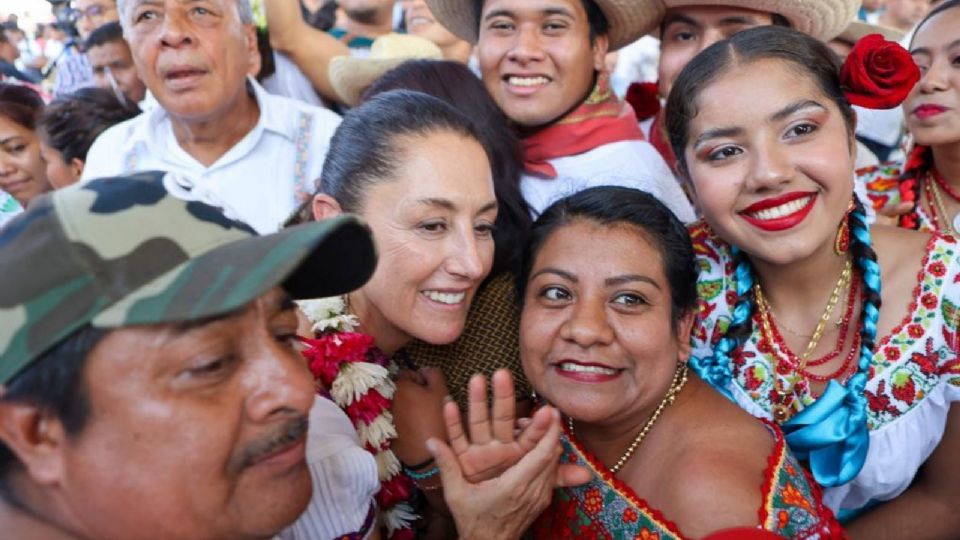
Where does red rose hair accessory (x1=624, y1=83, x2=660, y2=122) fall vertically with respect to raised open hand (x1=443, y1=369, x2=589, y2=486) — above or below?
below

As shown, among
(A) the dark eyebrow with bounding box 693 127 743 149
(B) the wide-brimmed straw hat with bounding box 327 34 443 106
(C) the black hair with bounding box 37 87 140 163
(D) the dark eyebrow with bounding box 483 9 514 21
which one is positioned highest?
(A) the dark eyebrow with bounding box 693 127 743 149

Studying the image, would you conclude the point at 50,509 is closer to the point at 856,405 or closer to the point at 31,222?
the point at 31,222

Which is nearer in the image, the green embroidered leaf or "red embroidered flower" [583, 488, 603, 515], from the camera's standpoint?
"red embroidered flower" [583, 488, 603, 515]

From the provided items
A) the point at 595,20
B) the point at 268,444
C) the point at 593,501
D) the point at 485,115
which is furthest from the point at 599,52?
the point at 268,444

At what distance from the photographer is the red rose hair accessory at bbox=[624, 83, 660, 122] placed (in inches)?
166

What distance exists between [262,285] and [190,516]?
0.36 metres

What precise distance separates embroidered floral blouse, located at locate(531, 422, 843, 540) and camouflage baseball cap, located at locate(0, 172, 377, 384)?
3.39 ft

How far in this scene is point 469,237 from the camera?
2197 millimetres

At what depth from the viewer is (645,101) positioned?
4219 mm

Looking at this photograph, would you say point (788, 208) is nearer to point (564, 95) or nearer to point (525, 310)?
point (525, 310)

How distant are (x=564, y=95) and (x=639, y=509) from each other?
181 cm

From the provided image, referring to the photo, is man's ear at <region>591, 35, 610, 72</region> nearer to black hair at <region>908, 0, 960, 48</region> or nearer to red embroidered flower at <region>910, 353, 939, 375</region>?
black hair at <region>908, 0, 960, 48</region>

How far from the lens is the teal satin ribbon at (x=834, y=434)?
2.16 metres

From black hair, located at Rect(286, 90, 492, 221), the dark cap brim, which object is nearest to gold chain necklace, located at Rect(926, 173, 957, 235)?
black hair, located at Rect(286, 90, 492, 221)
